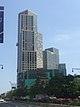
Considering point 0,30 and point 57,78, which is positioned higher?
point 0,30

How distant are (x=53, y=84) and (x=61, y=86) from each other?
3.06 metres

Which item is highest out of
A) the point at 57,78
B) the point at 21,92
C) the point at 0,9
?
the point at 0,9

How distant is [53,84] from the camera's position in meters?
111

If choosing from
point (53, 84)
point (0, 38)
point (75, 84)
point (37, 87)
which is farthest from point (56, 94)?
point (0, 38)

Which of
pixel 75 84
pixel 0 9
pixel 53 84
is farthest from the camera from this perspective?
pixel 53 84

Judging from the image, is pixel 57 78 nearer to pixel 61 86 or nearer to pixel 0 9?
pixel 61 86

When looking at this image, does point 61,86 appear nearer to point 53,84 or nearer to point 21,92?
point 53,84

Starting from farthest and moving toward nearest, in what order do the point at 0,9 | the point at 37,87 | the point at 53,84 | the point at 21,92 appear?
the point at 21,92 < the point at 37,87 < the point at 53,84 < the point at 0,9

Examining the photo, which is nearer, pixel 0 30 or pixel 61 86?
pixel 0 30

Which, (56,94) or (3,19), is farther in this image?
(56,94)

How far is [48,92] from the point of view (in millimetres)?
115875

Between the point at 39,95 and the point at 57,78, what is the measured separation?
2482 cm

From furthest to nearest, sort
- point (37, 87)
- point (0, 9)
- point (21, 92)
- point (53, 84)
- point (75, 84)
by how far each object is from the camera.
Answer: point (21, 92) < point (37, 87) < point (53, 84) < point (75, 84) < point (0, 9)

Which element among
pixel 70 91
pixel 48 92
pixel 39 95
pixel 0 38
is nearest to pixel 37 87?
pixel 39 95
